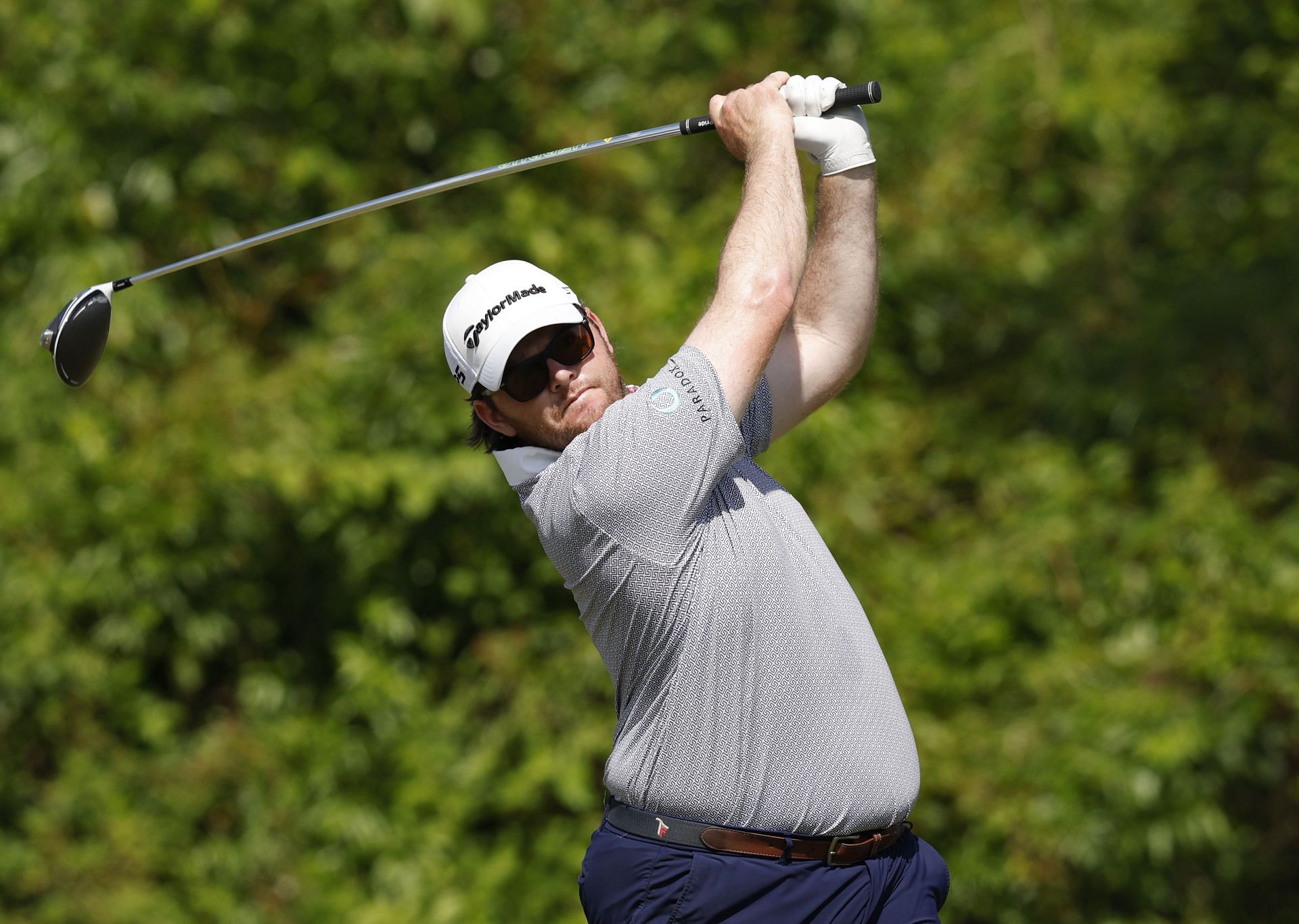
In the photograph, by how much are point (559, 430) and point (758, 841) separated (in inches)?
28.9

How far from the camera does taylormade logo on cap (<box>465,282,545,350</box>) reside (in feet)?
7.69

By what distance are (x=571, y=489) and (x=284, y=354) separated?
414 cm

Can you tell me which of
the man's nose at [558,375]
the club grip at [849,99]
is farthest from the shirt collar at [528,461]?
the club grip at [849,99]

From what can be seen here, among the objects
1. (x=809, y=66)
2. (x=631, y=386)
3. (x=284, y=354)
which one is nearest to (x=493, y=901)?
(x=284, y=354)

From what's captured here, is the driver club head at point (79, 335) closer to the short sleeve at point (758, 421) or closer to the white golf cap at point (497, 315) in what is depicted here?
the white golf cap at point (497, 315)

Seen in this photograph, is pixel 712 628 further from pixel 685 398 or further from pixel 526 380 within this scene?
pixel 526 380

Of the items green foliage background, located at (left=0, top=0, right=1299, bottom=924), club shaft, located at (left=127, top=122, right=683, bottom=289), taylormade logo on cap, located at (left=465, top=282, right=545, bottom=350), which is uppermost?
club shaft, located at (left=127, top=122, right=683, bottom=289)

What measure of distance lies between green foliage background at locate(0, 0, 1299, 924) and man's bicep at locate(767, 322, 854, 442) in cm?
249

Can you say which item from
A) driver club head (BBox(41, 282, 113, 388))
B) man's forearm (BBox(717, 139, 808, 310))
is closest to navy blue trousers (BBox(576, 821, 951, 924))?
man's forearm (BBox(717, 139, 808, 310))

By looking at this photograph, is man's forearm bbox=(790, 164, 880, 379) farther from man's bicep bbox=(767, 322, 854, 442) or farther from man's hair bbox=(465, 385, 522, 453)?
man's hair bbox=(465, 385, 522, 453)

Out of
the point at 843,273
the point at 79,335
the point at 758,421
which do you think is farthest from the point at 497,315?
the point at 79,335

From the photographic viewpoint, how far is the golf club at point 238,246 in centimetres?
259

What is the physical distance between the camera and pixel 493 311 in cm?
235

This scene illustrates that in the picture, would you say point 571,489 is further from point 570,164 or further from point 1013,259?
point 1013,259
